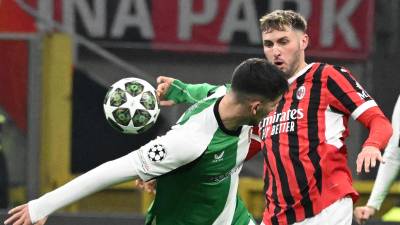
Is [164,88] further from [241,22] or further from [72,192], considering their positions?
[241,22]

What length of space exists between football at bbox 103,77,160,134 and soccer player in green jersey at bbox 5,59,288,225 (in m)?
0.42

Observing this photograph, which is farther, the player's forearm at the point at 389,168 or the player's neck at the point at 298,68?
the player's forearm at the point at 389,168

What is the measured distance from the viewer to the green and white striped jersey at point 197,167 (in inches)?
185

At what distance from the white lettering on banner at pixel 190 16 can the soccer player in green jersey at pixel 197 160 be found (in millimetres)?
3272

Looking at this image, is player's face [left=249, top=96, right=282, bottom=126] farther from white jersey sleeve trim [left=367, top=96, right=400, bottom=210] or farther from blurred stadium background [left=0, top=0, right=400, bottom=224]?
blurred stadium background [left=0, top=0, right=400, bottom=224]

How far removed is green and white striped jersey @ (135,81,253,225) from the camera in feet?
15.4

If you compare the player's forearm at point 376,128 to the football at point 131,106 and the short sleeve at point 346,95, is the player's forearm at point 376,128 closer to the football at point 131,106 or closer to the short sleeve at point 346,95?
the short sleeve at point 346,95

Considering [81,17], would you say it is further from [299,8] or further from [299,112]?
[299,112]

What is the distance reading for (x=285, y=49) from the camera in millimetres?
5531

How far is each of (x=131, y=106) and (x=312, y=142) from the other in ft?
2.53

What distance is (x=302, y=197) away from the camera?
17.8ft

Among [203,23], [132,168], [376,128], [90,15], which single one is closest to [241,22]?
[203,23]

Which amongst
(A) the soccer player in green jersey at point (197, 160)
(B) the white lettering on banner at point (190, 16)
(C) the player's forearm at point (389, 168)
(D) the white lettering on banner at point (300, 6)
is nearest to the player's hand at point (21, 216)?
(A) the soccer player in green jersey at point (197, 160)

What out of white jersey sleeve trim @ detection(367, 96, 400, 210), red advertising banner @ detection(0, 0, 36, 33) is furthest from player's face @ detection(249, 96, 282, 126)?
red advertising banner @ detection(0, 0, 36, 33)
